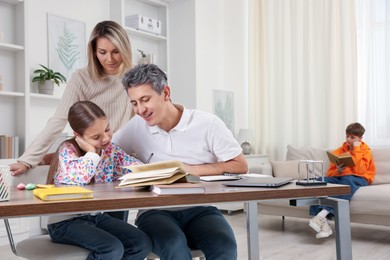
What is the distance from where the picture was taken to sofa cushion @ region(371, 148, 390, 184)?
4.11m

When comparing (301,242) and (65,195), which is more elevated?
(65,195)

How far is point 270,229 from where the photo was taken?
4078 mm

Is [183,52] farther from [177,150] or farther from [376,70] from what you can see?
[177,150]

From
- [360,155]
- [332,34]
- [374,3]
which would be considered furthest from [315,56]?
[360,155]

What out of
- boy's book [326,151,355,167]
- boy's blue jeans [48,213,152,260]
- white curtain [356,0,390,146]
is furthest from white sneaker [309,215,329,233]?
boy's blue jeans [48,213,152,260]

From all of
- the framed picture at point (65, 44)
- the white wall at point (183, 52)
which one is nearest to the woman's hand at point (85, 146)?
the framed picture at point (65, 44)

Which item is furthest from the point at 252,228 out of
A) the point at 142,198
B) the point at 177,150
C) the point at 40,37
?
the point at 40,37

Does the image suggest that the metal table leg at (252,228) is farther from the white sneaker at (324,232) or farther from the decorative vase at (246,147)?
the decorative vase at (246,147)

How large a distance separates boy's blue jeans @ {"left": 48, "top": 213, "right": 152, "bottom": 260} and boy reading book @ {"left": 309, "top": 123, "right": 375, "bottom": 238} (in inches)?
93.0

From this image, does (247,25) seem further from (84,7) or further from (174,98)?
(84,7)

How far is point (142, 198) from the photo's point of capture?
1.14m

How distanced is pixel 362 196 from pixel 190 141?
2.28m

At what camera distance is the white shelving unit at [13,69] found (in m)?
3.81

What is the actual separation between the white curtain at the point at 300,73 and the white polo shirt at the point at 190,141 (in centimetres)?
350
